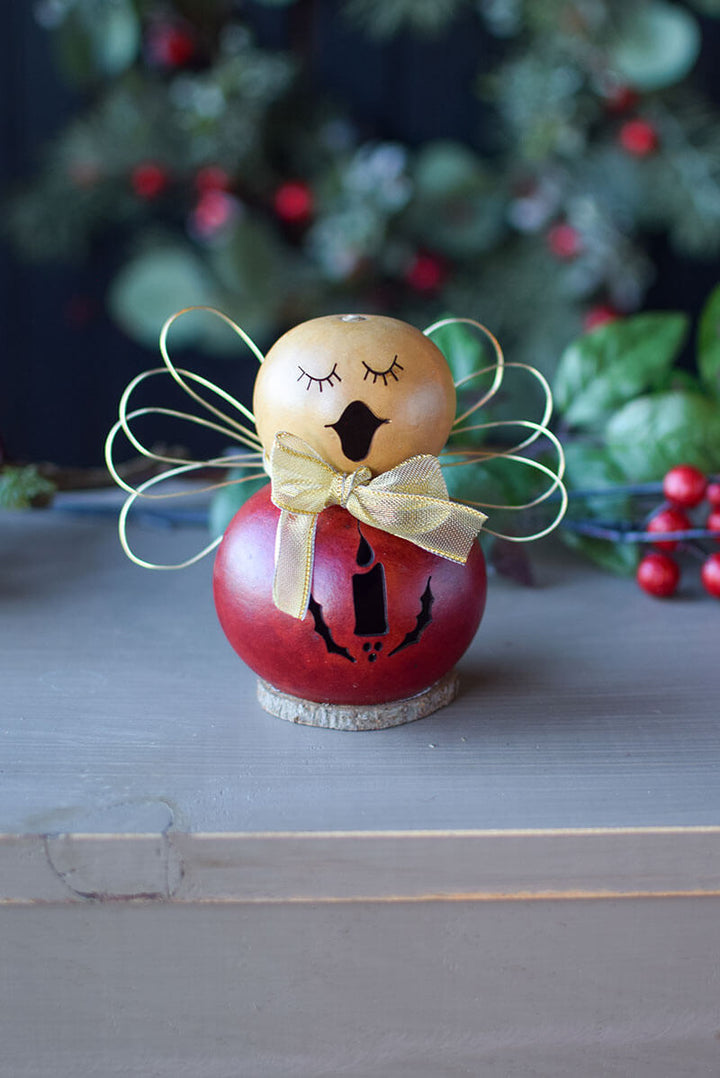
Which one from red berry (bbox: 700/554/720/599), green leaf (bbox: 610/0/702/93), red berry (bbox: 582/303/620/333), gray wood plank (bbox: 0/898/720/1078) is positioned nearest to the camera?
gray wood plank (bbox: 0/898/720/1078)

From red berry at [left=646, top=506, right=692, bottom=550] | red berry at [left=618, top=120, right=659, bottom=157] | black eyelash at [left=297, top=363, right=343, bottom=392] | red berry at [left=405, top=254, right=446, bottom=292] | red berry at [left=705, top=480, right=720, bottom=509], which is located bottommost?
red berry at [left=405, top=254, right=446, bottom=292]

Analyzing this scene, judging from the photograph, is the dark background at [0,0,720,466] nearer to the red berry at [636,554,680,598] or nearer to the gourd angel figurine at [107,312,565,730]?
the red berry at [636,554,680,598]

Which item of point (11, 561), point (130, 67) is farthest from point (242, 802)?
point (130, 67)

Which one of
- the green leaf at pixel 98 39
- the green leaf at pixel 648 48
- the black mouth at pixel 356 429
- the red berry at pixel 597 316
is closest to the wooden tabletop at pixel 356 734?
the black mouth at pixel 356 429

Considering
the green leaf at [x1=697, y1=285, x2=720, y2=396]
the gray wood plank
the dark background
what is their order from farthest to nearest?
the dark background → the green leaf at [x1=697, y1=285, x2=720, y2=396] → the gray wood plank

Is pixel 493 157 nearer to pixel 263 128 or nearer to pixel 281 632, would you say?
pixel 263 128

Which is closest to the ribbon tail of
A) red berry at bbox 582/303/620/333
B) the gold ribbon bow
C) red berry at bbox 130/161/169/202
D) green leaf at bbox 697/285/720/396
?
the gold ribbon bow
